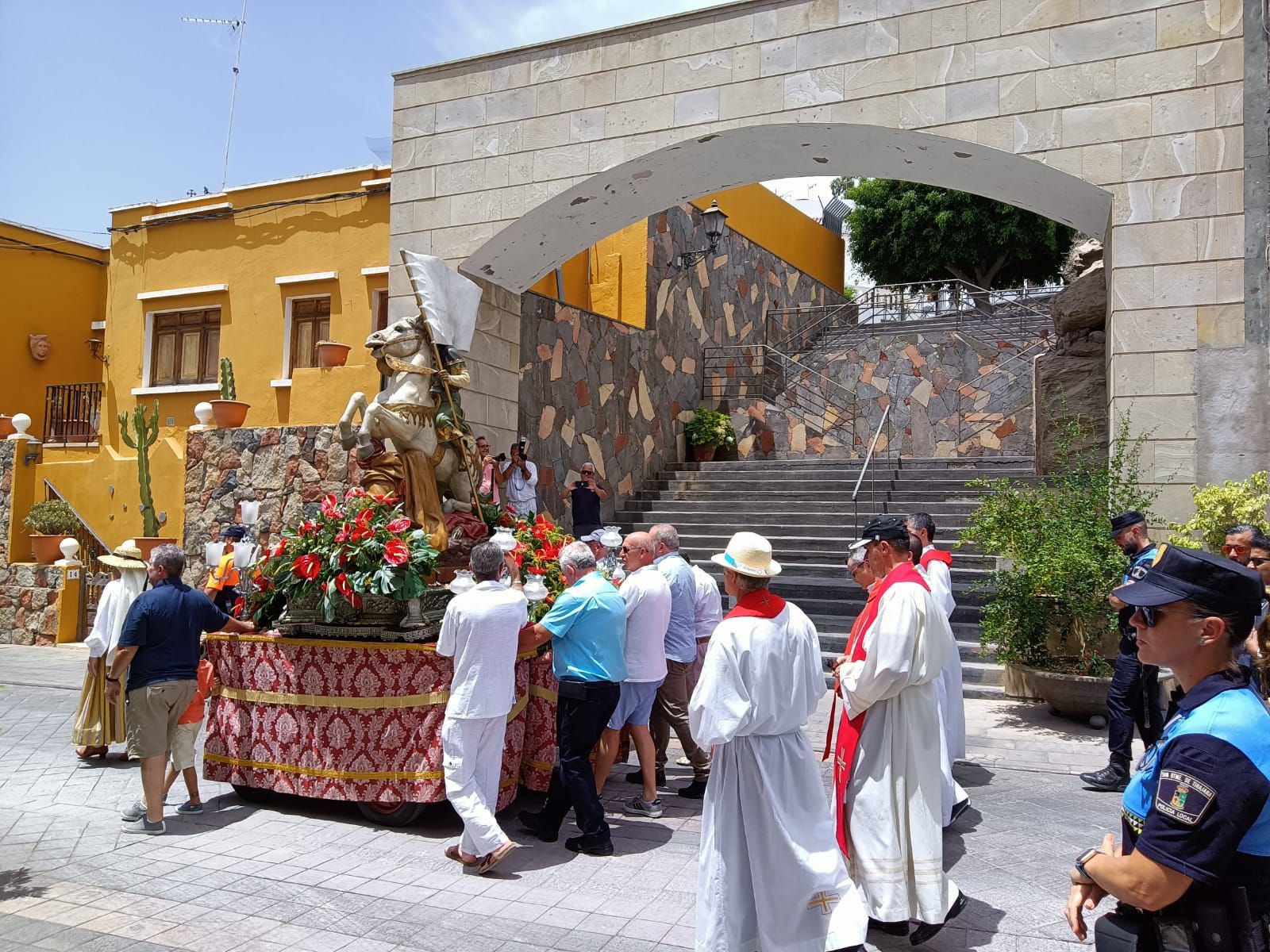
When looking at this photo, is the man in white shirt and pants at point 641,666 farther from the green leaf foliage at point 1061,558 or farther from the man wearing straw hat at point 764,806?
the green leaf foliage at point 1061,558

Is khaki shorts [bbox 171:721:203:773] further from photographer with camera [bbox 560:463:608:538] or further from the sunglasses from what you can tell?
photographer with camera [bbox 560:463:608:538]

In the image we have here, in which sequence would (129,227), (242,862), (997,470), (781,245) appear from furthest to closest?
(781,245)
(129,227)
(997,470)
(242,862)

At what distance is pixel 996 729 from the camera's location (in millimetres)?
7719

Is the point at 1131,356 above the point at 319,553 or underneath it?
above

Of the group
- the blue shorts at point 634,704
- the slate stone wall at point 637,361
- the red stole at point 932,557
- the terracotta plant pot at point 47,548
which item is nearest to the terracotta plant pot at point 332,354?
the slate stone wall at point 637,361

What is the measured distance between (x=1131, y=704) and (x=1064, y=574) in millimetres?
1549

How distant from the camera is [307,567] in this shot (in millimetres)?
5867

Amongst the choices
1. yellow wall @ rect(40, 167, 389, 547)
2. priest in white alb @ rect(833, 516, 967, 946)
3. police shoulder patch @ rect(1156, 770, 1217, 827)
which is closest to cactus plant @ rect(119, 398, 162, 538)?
yellow wall @ rect(40, 167, 389, 547)

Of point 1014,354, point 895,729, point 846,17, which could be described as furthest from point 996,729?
point 1014,354

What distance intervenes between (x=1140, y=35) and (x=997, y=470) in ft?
23.0

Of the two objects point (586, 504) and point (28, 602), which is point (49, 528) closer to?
point (28, 602)

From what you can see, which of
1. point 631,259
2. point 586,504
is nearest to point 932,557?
point 586,504

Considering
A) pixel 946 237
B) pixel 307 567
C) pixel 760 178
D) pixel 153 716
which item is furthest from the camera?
pixel 946 237

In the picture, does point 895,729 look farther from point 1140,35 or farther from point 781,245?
point 781,245
